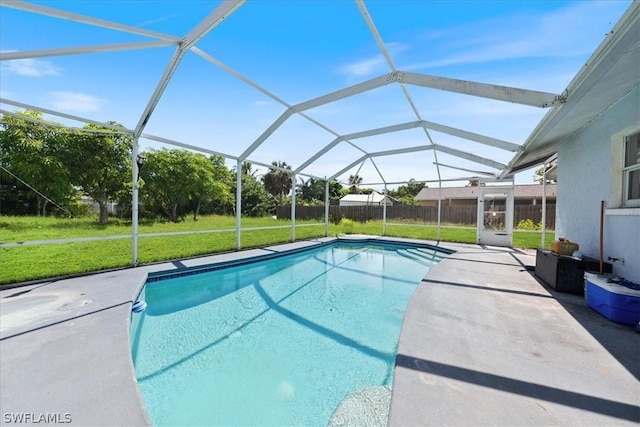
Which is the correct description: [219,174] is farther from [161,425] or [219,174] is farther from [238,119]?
[161,425]

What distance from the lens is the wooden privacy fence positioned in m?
13.6

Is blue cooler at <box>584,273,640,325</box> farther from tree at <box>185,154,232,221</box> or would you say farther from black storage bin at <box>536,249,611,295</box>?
tree at <box>185,154,232,221</box>

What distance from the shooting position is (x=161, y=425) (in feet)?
6.76

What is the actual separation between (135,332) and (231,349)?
1.27 meters

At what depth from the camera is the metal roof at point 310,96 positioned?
3.00m

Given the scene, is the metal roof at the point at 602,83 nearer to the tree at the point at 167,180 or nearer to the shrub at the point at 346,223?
the shrub at the point at 346,223

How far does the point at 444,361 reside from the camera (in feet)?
7.69

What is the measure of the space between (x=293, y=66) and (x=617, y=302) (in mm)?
5349

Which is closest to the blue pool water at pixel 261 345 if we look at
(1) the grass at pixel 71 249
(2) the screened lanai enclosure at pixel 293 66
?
(1) the grass at pixel 71 249

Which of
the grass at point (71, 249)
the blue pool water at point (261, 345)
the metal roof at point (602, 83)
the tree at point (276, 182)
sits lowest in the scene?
the blue pool water at point (261, 345)

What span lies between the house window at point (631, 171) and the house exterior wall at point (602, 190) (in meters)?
0.07

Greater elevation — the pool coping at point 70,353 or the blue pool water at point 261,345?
the pool coping at point 70,353

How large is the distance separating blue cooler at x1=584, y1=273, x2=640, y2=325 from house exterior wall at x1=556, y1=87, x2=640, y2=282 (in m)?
0.46

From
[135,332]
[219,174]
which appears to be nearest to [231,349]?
[135,332]
